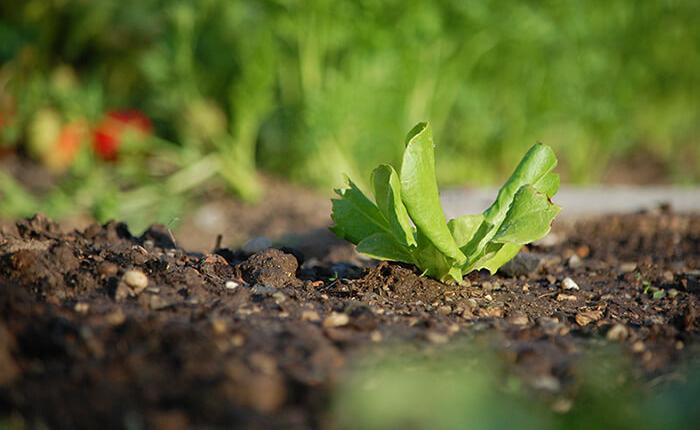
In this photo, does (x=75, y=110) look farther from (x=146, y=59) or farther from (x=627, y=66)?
(x=627, y=66)

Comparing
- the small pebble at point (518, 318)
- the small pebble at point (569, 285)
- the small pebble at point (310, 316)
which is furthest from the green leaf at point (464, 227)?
the small pebble at point (310, 316)

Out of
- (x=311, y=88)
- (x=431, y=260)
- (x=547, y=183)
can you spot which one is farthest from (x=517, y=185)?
(x=311, y=88)

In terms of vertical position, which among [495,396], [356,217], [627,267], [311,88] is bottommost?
[495,396]

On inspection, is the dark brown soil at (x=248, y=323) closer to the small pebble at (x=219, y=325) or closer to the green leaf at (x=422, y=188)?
the small pebble at (x=219, y=325)

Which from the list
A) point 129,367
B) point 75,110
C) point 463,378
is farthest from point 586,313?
point 75,110

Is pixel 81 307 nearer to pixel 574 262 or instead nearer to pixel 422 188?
pixel 422 188

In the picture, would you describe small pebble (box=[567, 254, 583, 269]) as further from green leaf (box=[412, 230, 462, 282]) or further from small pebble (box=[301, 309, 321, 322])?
small pebble (box=[301, 309, 321, 322])
